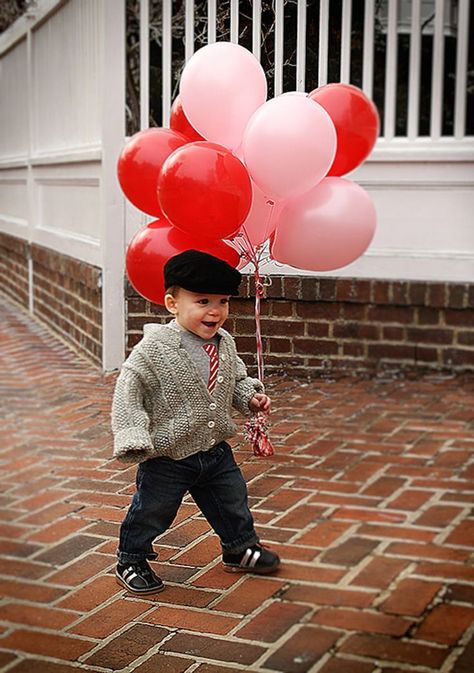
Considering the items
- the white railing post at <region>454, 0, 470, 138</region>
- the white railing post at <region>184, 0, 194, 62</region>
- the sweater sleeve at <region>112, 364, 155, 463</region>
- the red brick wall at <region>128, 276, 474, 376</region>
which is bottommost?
the sweater sleeve at <region>112, 364, 155, 463</region>

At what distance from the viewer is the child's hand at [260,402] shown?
1.23 m

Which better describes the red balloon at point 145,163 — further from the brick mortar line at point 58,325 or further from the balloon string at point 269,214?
the brick mortar line at point 58,325

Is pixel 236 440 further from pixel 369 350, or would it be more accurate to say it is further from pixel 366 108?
pixel 366 108

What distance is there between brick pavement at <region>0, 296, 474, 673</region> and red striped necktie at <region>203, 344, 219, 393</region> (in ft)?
0.24

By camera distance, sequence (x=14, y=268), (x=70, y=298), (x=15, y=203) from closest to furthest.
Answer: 1. (x=70, y=298)
2. (x=14, y=268)
3. (x=15, y=203)

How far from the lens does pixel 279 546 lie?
142 centimetres

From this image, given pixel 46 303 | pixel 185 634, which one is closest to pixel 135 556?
pixel 185 634

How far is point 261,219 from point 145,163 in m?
0.14

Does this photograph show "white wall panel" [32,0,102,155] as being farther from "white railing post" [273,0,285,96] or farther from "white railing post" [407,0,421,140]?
"white railing post" [407,0,421,140]

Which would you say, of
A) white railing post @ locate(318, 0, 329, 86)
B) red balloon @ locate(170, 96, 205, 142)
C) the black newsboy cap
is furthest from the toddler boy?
white railing post @ locate(318, 0, 329, 86)

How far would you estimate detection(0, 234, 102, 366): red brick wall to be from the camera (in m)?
1.51

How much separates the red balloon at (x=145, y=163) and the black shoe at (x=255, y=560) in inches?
17.4

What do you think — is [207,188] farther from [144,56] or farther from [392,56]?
[392,56]

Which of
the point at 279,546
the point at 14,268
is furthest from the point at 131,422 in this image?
the point at 14,268
